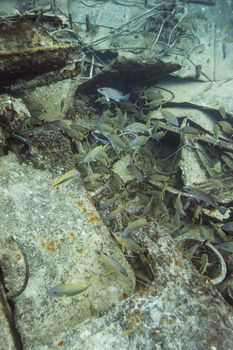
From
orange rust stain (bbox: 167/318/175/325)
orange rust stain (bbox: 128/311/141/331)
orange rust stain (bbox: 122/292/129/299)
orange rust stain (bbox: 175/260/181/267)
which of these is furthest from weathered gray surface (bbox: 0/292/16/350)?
orange rust stain (bbox: 175/260/181/267)

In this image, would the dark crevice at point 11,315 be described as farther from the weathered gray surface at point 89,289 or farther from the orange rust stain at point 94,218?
the orange rust stain at point 94,218

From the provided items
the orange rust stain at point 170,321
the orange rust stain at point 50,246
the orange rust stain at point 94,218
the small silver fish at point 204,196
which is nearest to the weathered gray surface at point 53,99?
the orange rust stain at point 94,218

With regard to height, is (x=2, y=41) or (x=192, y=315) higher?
(x=2, y=41)

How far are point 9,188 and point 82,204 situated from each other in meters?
0.77

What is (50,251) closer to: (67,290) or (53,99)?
(67,290)

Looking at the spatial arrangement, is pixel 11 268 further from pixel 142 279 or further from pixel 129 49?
pixel 129 49

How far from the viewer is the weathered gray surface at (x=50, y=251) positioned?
9.00 ft

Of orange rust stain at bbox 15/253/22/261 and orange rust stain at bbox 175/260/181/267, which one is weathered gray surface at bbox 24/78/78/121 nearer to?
orange rust stain at bbox 15/253/22/261

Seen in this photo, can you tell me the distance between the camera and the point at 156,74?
7.68m

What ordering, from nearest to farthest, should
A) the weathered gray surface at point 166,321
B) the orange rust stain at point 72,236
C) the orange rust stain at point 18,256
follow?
the weathered gray surface at point 166,321 < the orange rust stain at point 18,256 < the orange rust stain at point 72,236

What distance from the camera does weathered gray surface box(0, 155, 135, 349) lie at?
2.74m

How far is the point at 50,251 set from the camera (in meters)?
3.09

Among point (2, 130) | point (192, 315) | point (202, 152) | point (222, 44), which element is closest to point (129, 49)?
point (222, 44)

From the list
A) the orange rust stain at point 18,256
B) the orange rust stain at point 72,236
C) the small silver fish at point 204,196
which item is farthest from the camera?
the small silver fish at point 204,196
